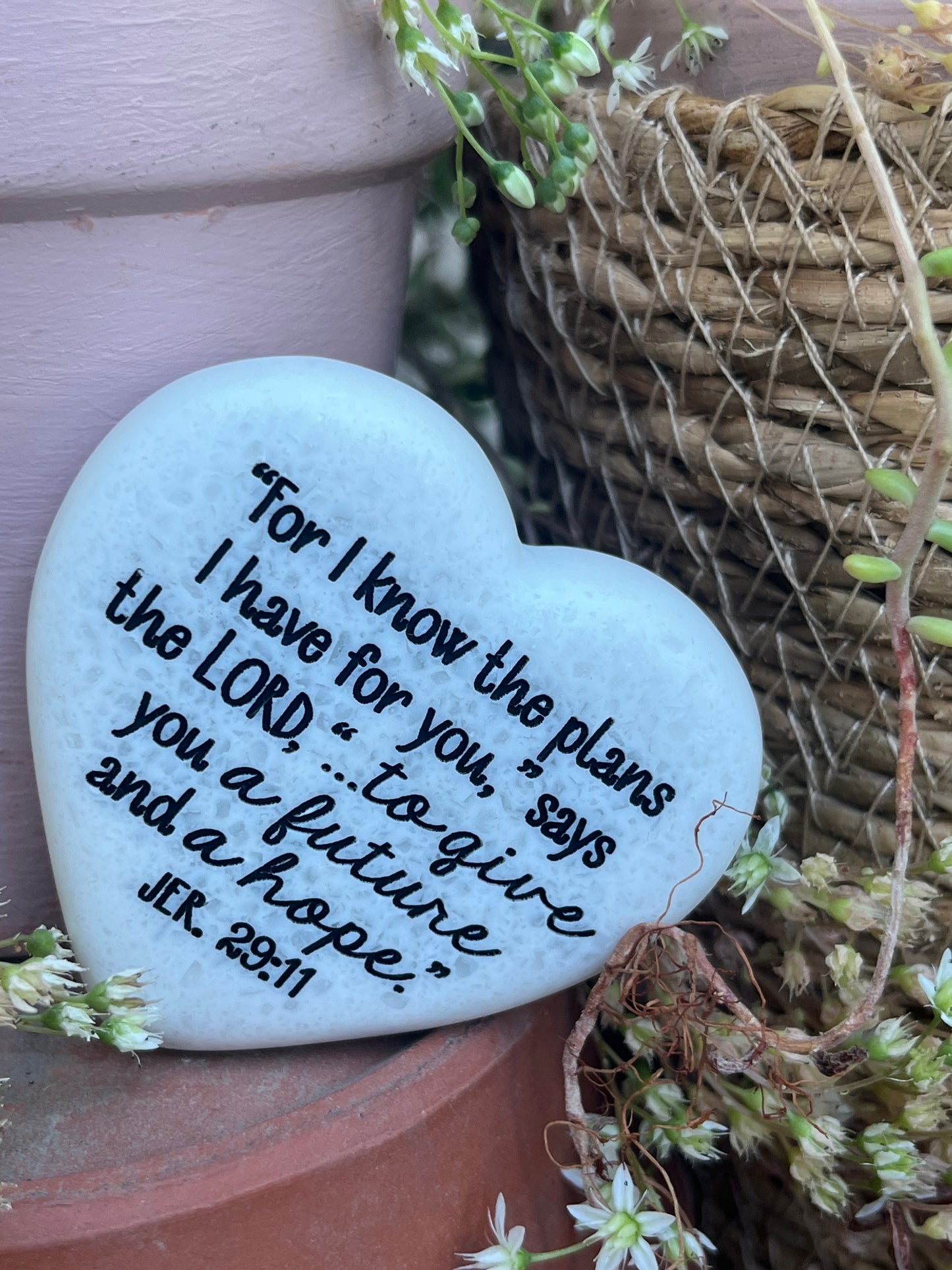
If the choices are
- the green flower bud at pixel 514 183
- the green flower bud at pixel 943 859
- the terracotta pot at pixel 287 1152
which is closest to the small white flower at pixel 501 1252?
the terracotta pot at pixel 287 1152

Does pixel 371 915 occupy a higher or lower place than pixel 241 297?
lower

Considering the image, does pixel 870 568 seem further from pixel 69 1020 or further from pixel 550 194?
pixel 69 1020

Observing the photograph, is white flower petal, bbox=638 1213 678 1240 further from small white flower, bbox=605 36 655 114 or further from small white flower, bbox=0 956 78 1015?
small white flower, bbox=605 36 655 114

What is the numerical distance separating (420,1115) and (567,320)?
1.45ft

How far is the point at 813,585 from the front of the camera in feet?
1.81

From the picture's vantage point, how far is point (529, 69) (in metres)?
0.48

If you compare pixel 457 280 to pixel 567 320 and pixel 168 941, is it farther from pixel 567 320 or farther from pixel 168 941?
pixel 168 941

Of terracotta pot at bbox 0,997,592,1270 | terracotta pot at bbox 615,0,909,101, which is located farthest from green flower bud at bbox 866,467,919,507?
terracotta pot at bbox 0,997,592,1270

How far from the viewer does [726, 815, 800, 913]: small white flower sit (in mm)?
547

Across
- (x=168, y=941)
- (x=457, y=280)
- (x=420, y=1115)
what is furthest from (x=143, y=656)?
(x=457, y=280)

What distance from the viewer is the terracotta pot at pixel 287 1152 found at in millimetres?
464

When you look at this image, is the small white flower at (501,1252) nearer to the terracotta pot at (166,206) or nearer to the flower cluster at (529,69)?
the terracotta pot at (166,206)

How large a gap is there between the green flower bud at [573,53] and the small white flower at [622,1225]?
0.51m

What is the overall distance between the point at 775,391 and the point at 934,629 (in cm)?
16
